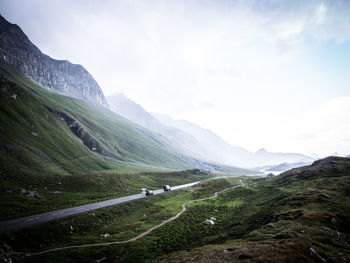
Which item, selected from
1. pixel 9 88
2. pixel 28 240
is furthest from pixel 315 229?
pixel 9 88

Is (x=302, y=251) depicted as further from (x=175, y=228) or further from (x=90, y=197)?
(x=90, y=197)

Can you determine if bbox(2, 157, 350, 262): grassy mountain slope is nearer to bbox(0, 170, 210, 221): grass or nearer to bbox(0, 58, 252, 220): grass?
bbox(0, 170, 210, 221): grass

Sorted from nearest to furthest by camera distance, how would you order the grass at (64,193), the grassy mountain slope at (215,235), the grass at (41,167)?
the grassy mountain slope at (215,235)
the grass at (64,193)
the grass at (41,167)

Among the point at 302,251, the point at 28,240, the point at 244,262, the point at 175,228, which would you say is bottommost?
the point at 28,240

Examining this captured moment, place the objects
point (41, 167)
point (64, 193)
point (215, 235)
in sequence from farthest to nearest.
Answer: point (41, 167)
point (64, 193)
point (215, 235)

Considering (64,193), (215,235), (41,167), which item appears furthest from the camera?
(41,167)

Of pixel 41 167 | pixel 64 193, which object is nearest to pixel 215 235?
pixel 64 193

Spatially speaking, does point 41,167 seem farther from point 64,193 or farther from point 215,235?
point 215,235

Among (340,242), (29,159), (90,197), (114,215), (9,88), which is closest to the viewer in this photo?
(340,242)

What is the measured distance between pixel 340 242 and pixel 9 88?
223 metres

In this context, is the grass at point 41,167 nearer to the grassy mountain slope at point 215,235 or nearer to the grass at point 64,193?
the grass at point 64,193

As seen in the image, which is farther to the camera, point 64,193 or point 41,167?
point 41,167

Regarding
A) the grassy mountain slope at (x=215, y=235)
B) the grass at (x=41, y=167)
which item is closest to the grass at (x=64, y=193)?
the grass at (x=41, y=167)

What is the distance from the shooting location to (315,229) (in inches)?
1203
